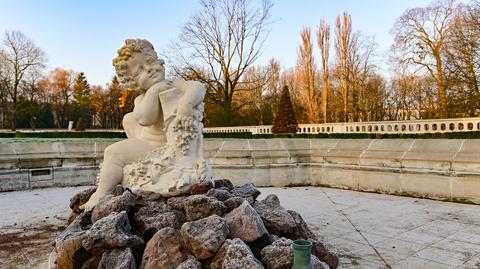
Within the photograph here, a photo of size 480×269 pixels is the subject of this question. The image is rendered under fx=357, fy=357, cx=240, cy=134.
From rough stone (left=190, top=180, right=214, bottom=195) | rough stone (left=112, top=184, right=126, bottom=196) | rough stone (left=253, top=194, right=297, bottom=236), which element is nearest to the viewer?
rough stone (left=253, top=194, right=297, bottom=236)

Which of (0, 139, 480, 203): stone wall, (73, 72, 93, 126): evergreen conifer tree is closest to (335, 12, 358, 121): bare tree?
(0, 139, 480, 203): stone wall

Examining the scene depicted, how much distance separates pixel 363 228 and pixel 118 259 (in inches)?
120

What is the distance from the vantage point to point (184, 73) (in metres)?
26.7

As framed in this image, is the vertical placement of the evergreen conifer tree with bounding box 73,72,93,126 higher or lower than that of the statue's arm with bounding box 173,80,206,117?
higher

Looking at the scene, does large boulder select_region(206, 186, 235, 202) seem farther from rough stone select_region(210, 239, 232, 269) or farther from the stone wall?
the stone wall

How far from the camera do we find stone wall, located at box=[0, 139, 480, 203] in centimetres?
646

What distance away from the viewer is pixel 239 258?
7.37 feet

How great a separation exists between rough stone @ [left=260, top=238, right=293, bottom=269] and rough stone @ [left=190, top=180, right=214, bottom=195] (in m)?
1.10

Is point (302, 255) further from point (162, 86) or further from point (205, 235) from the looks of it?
point (162, 86)

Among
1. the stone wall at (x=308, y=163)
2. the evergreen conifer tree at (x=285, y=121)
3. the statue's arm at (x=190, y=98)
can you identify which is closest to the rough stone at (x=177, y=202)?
the statue's arm at (x=190, y=98)

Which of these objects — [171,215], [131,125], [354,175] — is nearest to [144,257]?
[171,215]

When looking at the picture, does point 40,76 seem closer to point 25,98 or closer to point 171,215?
point 25,98

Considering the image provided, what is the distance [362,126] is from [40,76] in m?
31.5

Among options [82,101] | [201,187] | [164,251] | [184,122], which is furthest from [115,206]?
[82,101]
